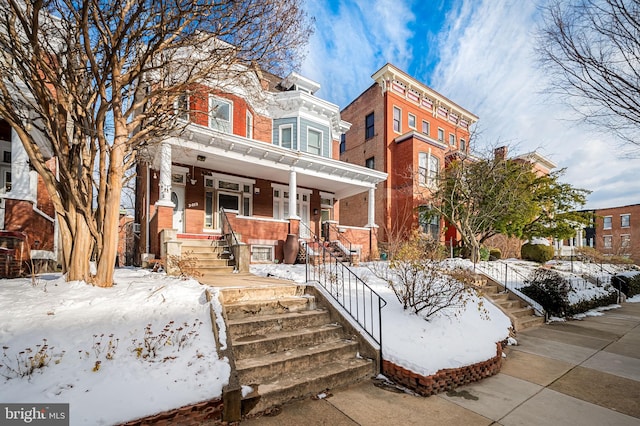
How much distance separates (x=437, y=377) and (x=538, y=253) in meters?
18.5

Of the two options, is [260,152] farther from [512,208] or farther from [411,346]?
[512,208]

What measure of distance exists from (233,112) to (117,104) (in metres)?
8.90

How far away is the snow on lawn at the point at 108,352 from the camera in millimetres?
2824

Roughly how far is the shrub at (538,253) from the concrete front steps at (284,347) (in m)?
18.5

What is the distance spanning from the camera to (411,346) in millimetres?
4781

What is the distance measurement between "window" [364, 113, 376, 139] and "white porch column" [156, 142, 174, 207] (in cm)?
1569

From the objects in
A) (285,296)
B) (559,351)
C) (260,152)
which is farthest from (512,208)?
(285,296)

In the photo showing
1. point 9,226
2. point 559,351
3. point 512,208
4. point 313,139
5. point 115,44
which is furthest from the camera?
point 313,139

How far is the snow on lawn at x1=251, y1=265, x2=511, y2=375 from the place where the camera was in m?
4.41

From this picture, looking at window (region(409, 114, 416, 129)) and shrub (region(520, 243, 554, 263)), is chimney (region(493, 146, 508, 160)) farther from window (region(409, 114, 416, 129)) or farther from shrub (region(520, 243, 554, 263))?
window (region(409, 114, 416, 129))

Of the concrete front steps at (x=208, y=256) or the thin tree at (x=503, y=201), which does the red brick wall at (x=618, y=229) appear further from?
the concrete front steps at (x=208, y=256)

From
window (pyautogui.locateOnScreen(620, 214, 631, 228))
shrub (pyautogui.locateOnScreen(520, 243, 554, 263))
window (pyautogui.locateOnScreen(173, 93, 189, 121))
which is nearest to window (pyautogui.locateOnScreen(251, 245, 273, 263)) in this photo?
window (pyautogui.locateOnScreen(173, 93, 189, 121))

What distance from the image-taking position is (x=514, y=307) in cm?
897

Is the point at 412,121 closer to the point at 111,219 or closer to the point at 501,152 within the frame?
the point at 501,152
